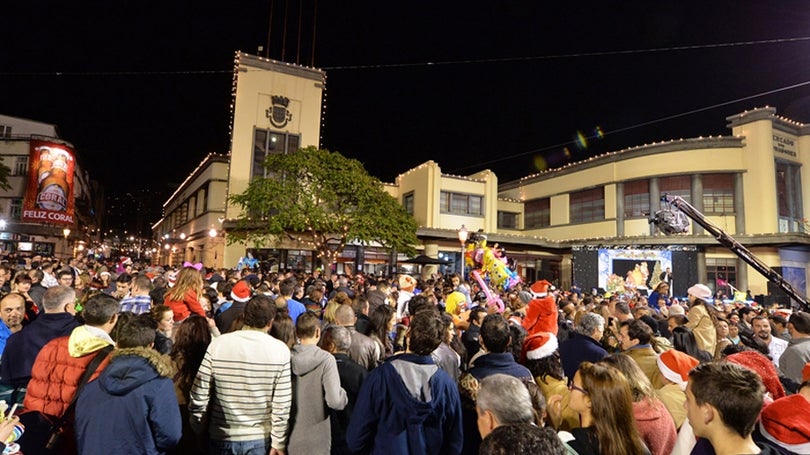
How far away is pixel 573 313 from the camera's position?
897 cm

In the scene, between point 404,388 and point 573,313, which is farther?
point 573,313

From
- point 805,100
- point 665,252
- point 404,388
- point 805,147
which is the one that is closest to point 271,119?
point 665,252

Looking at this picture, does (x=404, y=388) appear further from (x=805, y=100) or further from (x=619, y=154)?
(x=805, y=100)

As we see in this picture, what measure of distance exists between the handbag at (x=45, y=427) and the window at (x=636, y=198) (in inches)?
1280

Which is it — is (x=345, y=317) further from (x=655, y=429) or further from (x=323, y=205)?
(x=323, y=205)

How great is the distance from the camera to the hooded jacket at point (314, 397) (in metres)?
3.41

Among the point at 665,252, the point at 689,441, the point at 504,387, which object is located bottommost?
the point at 689,441

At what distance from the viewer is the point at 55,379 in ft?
10.5

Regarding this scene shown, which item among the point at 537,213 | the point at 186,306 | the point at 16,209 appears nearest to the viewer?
the point at 186,306

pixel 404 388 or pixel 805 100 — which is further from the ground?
pixel 805 100

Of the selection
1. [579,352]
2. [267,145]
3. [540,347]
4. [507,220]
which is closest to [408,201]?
[507,220]

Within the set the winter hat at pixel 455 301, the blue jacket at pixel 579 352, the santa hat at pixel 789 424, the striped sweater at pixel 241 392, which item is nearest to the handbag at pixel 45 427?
the striped sweater at pixel 241 392

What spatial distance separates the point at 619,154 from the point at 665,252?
8.08 m

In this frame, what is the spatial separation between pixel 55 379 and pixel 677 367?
475 centimetres
